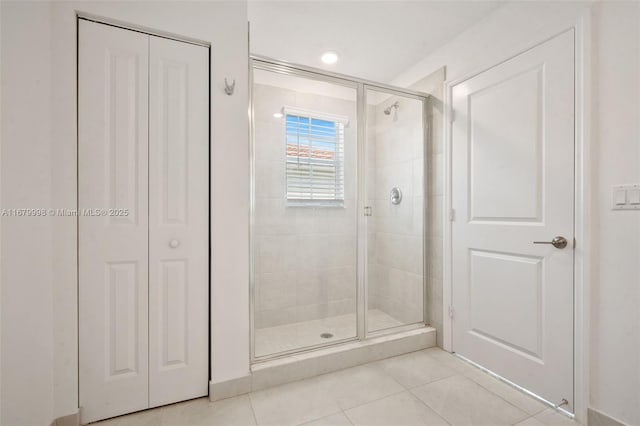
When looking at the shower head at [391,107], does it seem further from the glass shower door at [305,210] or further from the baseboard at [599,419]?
the baseboard at [599,419]

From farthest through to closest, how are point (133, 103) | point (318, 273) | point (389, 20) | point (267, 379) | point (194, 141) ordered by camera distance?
1. point (318, 273)
2. point (389, 20)
3. point (267, 379)
4. point (194, 141)
5. point (133, 103)

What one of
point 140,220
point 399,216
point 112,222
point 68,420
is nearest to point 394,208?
point 399,216

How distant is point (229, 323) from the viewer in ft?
5.60

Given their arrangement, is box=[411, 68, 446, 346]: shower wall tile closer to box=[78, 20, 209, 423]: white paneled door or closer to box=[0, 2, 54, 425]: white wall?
box=[78, 20, 209, 423]: white paneled door

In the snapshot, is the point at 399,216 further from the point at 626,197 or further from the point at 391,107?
the point at 626,197

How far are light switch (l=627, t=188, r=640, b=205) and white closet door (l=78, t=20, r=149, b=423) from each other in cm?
234

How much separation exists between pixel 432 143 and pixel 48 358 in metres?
2.75

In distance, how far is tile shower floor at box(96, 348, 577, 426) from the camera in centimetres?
151

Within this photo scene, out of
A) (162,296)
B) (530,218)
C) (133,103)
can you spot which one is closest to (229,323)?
(162,296)

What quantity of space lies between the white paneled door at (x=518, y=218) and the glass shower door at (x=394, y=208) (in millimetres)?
313

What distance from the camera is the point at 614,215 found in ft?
4.56

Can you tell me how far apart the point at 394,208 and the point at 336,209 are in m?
0.49

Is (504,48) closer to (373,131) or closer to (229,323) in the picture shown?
(373,131)

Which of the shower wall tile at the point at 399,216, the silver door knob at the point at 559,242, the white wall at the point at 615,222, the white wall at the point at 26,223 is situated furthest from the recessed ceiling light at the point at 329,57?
the silver door knob at the point at 559,242
